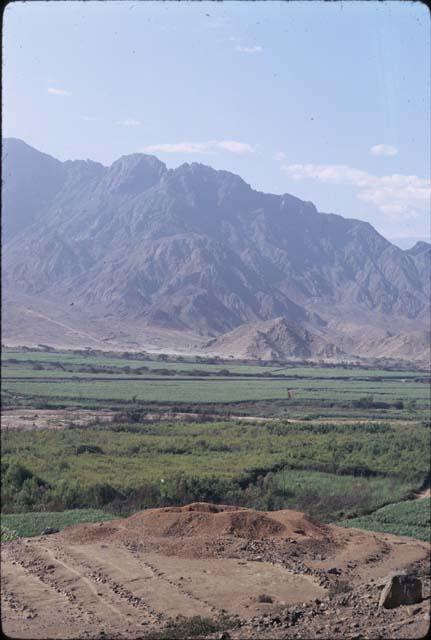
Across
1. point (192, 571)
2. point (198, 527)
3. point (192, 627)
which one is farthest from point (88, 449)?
point (192, 627)

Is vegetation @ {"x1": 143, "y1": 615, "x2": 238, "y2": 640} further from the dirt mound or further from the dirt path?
the dirt mound

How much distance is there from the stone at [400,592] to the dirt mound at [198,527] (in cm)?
681

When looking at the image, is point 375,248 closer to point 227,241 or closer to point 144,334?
point 227,241

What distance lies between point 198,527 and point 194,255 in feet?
437

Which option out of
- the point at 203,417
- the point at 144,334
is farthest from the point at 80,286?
the point at 203,417

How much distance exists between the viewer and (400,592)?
34.0ft

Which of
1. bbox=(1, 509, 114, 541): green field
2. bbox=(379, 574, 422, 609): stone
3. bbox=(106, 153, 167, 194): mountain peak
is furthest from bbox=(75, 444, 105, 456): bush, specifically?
bbox=(106, 153, 167, 194): mountain peak

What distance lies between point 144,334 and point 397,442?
277 feet

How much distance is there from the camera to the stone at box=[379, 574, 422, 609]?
10.2 m

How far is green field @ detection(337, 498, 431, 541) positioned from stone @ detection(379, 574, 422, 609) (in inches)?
357

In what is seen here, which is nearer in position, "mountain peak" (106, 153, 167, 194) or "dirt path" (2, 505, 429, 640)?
"dirt path" (2, 505, 429, 640)

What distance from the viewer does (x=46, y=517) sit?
65.0 feet

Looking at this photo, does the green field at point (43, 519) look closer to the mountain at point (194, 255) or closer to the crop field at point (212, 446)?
the crop field at point (212, 446)

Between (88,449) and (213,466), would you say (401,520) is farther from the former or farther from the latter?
(88,449)
